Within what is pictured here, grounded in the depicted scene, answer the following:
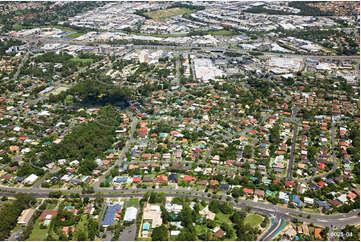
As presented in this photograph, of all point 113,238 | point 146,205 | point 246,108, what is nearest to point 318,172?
point 246,108

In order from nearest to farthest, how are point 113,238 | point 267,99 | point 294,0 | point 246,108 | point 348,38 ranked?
point 113,238
point 246,108
point 267,99
point 348,38
point 294,0

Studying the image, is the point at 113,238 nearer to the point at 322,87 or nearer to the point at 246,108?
the point at 246,108

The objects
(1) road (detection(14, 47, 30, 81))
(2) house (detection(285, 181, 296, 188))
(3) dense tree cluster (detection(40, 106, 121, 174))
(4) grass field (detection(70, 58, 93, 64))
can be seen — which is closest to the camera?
(2) house (detection(285, 181, 296, 188))

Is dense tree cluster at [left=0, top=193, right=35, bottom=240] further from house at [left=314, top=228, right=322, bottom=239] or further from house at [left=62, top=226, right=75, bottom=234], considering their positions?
house at [left=314, top=228, right=322, bottom=239]

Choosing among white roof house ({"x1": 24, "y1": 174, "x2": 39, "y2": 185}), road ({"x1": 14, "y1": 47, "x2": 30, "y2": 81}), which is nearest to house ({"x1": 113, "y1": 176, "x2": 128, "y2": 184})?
white roof house ({"x1": 24, "y1": 174, "x2": 39, "y2": 185})

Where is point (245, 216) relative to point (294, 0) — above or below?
below

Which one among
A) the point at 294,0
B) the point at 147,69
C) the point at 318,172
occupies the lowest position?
the point at 318,172
